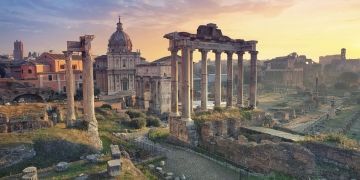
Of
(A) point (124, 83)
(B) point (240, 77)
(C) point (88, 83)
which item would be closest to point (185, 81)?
(C) point (88, 83)

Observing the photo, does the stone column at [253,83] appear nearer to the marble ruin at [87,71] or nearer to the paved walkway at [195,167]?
the paved walkway at [195,167]

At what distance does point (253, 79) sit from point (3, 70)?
4274 cm

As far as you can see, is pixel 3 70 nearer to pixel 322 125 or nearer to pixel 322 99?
pixel 322 125

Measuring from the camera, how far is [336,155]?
1277 centimetres

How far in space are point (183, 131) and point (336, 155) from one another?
28.2 feet

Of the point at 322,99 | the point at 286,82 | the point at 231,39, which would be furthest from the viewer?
the point at 286,82

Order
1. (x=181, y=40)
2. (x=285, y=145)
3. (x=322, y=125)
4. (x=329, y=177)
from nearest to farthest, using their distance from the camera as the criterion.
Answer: (x=329, y=177) → (x=285, y=145) → (x=181, y=40) → (x=322, y=125)

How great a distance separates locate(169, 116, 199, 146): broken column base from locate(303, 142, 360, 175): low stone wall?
645cm

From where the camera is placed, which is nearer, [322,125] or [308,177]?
[308,177]

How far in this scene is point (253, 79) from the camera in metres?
23.3

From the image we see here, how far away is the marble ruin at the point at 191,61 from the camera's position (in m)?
18.6

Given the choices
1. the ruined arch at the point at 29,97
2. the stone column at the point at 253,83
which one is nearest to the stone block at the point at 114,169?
the stone column at the point at 253,83

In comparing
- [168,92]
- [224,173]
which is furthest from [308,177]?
[168,92]

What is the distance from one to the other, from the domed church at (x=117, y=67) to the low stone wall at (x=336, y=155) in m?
40.3
